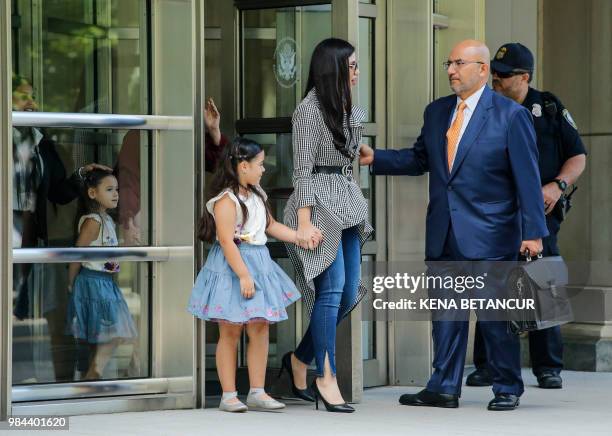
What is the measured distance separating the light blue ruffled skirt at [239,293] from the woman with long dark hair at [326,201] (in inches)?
6.0

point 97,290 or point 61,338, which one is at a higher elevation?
point 97,290

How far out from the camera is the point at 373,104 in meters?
8.51

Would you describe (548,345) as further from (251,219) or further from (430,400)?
(251,219)

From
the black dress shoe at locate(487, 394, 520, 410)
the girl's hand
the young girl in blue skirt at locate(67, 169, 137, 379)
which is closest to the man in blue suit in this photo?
the black dress shoe at locate(487, 394, 520, 410)

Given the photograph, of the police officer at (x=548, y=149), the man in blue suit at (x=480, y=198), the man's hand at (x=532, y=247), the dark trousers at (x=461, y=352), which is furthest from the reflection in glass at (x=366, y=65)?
the man's hand at (x=532, y=247)

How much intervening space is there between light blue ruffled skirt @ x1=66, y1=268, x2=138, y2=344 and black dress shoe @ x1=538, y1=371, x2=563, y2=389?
2487 mm

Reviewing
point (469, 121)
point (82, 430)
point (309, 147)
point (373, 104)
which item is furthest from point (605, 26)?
point (82, 430)

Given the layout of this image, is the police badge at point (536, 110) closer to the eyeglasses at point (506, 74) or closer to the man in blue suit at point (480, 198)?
the eyeglasses at point (506, 74)

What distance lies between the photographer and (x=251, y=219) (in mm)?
7129

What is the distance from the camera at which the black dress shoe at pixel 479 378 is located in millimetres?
8664

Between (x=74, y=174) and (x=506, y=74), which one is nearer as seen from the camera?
(x=74, y=174)

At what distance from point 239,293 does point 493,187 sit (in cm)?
134

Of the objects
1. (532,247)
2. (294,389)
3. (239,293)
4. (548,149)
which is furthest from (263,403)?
(548,149)

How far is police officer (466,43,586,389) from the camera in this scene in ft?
27.5
